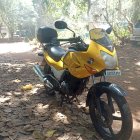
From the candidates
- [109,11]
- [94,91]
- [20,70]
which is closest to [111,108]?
[94,91]

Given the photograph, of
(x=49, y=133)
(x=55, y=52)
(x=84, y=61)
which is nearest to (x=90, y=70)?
(x=84, y=61)

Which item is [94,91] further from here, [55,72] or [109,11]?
[109,11]

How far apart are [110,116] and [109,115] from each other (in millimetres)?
20

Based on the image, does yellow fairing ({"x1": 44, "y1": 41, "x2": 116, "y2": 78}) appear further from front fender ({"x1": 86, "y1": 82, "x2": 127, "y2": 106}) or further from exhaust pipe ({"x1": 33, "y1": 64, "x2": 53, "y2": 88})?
exhaust pipe ({"x1": 33, "y1": 64, "x2": 53, "y2": 88})

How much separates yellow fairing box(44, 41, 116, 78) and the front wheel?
1.18 feet

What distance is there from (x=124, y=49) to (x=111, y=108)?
31.9ft

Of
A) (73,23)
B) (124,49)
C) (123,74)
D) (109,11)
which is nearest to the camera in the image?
(123,74)

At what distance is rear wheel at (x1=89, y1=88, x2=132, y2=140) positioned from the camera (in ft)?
12.5

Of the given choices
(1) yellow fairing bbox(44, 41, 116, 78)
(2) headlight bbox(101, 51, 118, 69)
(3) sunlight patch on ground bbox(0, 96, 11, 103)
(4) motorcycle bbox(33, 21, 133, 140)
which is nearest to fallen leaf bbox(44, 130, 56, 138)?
(4) motorcycle bbox(33, 21, 133, 140)

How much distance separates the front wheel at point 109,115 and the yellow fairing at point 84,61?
359 mm

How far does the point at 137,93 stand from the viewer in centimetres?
649

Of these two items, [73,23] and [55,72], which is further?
[73,23]

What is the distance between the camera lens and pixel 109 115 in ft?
13.3

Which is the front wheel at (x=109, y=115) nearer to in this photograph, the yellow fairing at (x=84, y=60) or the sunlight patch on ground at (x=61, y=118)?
the yellow fairing at (x=84, y=60)
